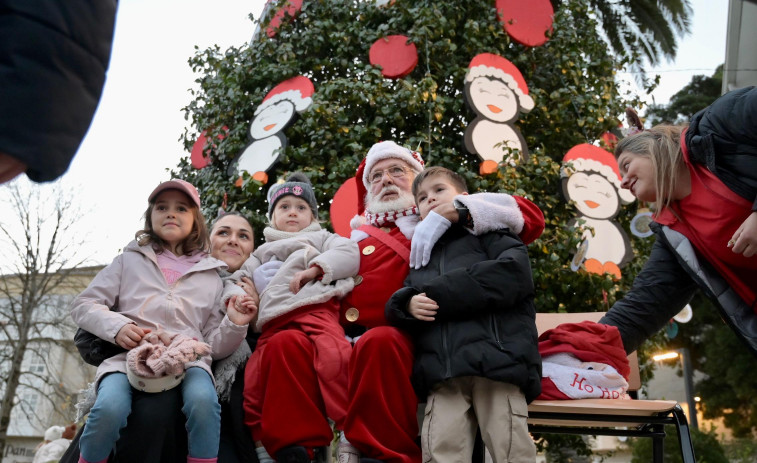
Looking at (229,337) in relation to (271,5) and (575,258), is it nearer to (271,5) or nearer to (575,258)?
(575,258)

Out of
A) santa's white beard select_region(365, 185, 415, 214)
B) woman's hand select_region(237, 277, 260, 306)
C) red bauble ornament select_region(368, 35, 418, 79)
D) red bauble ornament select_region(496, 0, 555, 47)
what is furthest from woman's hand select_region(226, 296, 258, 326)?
red bauble ornament select_region(496, 0, 555, 47)

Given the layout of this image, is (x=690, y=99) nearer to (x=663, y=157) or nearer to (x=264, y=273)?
(x=663, y=157)

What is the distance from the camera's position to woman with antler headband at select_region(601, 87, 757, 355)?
2387 mm

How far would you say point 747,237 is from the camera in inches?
89.2

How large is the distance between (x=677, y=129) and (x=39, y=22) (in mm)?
2634

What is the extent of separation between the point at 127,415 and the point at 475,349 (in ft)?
4.54

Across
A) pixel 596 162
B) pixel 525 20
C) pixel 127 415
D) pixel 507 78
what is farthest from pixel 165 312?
pixel 525 20

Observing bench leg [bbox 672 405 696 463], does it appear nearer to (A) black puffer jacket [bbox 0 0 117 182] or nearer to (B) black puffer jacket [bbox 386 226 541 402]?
(B) black puffer jacket [bbox 386 226 541 402]

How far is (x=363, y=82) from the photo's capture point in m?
6.26

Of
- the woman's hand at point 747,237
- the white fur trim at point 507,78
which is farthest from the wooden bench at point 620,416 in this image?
the white fur trim at point 507,78

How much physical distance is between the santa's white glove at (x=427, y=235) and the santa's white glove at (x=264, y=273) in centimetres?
77

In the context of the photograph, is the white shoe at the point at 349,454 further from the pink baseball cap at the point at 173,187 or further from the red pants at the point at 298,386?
the pink baseball cap at the point at 173,187

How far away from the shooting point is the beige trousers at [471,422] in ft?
7.48

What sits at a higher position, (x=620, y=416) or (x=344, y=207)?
(x=344, y=207)
